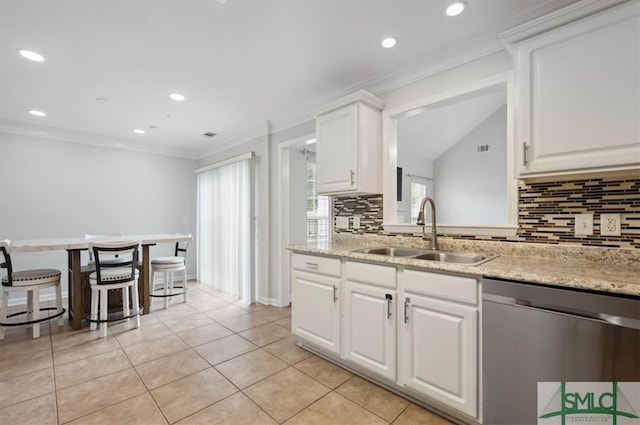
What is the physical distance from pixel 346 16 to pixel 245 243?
3111mm

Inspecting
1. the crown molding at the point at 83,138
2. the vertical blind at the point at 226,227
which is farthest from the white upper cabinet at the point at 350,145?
the crown molding at the point at 83,138

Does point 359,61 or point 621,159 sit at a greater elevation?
point 359,61

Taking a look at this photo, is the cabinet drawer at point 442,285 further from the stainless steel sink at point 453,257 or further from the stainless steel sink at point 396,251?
the stainless steel sink at point 396,251

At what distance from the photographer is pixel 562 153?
157 centimetres

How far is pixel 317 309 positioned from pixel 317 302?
A: 0.06 meters

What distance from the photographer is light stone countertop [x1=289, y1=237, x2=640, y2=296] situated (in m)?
1.23

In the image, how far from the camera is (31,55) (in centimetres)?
226

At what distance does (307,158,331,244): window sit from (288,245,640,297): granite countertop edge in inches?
91.0

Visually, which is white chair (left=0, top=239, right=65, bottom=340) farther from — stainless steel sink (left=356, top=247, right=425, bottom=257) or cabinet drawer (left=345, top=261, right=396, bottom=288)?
stainless steel sink (left=356, top=247, right=425, bottom=257)

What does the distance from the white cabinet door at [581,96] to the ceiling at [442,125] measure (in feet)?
9.61

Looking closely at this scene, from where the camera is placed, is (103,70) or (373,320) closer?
(373,320)

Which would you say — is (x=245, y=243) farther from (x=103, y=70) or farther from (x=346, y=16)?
(x=346, y=16)

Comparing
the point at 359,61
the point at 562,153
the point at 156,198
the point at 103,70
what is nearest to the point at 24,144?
the point at 156,198

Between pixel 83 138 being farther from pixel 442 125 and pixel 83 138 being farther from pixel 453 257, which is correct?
pixel 442 125
